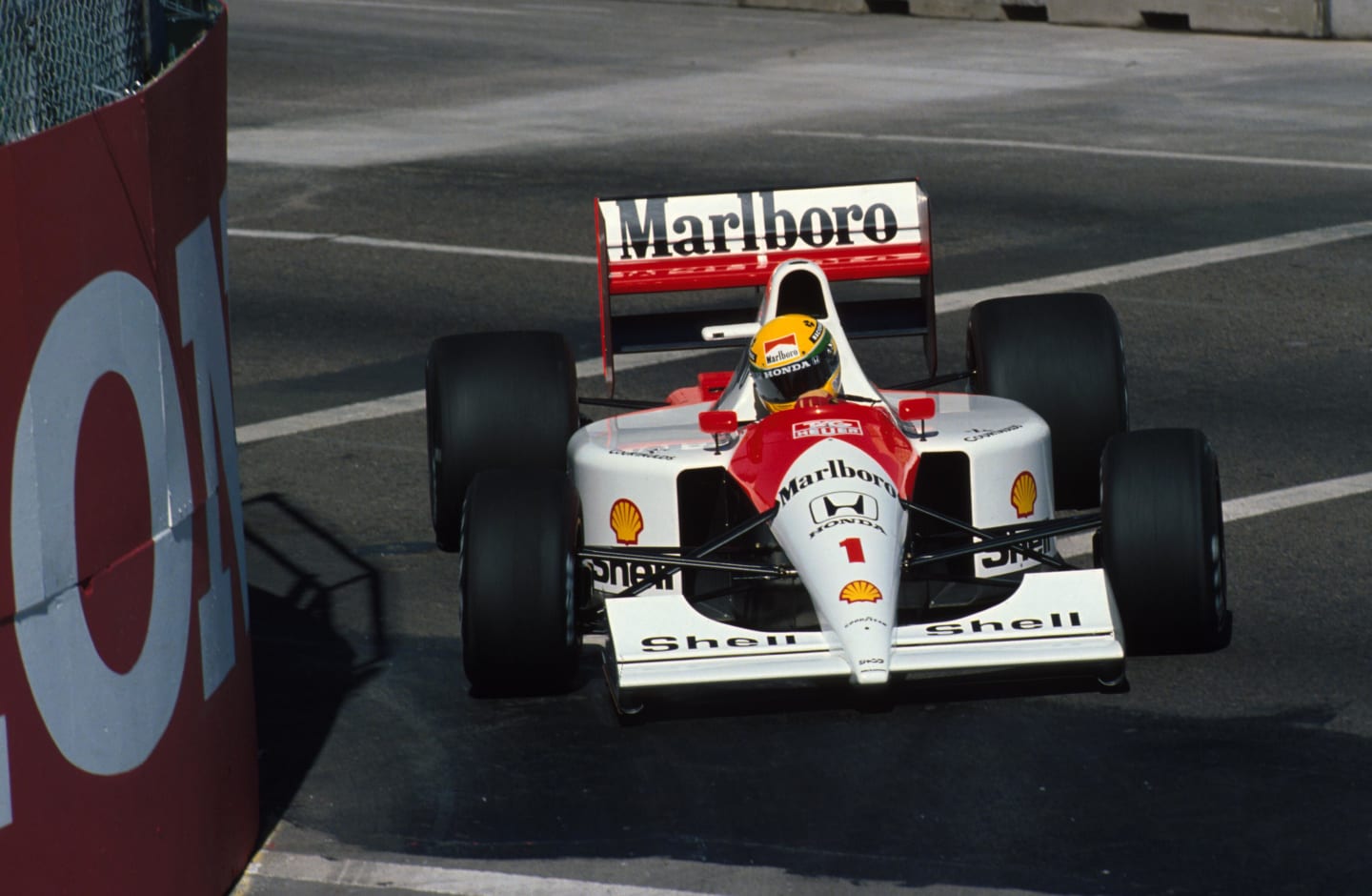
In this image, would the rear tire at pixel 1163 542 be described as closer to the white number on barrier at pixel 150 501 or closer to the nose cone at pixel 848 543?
the nose cone at pixel 848 543

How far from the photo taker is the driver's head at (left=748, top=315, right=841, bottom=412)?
8.17 m

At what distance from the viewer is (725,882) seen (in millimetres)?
6199

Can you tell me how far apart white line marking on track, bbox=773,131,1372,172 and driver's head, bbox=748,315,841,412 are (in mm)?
10359

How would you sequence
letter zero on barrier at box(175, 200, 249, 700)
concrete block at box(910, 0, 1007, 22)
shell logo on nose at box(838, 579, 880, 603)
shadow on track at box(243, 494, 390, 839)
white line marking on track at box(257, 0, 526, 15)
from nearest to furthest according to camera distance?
letter zero on barrier at box(175, 200, 249, 700)
shell logo on nose at box(838, 579, 880, 603)
shadow on track at box(243, 494, 390, 839)
concrete block at box(910, 0, 1007, 22)
white line marking on track at box(257, 0, 526, 15)

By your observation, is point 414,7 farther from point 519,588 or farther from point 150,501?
point 150,501

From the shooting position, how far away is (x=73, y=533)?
5285 millimetres

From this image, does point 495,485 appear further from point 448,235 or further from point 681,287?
point 448,235

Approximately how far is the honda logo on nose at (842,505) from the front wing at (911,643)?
458 mm

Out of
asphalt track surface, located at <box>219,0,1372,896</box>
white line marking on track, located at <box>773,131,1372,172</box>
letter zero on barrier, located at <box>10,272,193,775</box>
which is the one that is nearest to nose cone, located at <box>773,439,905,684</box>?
asphalt track surface, located at <box>219,0,1372,896</box>

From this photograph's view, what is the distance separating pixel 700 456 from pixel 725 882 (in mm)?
2149

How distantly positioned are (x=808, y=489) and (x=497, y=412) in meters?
1.91

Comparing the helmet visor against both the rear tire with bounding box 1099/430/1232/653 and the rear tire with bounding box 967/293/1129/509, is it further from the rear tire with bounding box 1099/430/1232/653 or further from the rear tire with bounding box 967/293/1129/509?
the rear tire with bounding box 967/293/1129/509

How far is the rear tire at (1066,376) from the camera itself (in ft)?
30.2

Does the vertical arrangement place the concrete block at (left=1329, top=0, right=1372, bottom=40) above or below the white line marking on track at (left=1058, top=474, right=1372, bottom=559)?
above
